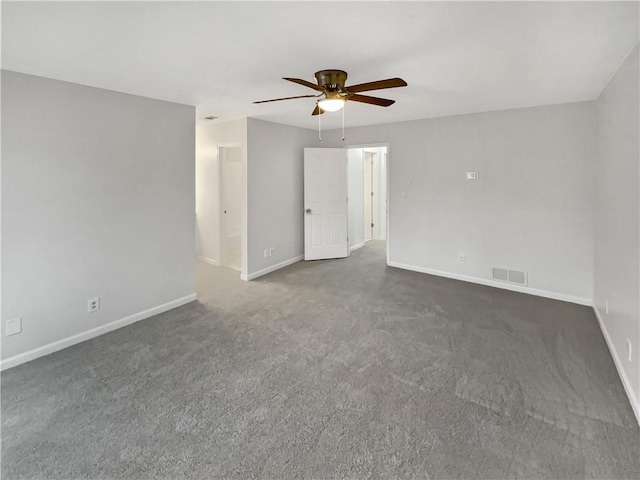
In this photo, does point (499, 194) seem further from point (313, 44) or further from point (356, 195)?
point (313, 44)

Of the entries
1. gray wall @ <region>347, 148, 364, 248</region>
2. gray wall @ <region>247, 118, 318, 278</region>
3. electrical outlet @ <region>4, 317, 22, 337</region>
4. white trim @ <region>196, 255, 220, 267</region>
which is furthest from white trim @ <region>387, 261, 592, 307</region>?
electrical outlet @ <region>4, 317, 22, 337</region>

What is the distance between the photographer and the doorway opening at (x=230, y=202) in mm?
5479

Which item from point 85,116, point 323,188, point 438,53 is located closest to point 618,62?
point 438,53

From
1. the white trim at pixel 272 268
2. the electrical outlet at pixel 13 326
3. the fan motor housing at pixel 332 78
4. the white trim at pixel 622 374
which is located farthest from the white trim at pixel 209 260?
the white trim at pixel 622 374

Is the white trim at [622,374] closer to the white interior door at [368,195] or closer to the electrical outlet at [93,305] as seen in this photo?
the electrical outlet at [93,305]

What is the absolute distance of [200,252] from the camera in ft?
19.7

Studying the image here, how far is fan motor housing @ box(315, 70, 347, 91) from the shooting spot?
8.15 feet

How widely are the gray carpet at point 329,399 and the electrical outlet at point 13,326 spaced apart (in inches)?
11.1

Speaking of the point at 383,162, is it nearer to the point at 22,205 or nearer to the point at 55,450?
the point at 22,205

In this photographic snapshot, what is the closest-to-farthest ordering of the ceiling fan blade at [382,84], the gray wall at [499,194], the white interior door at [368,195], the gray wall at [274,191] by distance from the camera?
the ceiling fan blade at [382,84]
the gray wall at [499,194]
the gray wall at [274,191]
the white interior door at [368,195]

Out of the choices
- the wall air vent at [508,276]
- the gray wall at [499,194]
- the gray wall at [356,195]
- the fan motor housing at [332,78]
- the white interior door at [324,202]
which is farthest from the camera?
the gray wall at [356,195]

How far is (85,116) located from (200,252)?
11.0ft

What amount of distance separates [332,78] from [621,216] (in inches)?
94.3

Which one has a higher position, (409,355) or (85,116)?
(85,116)
